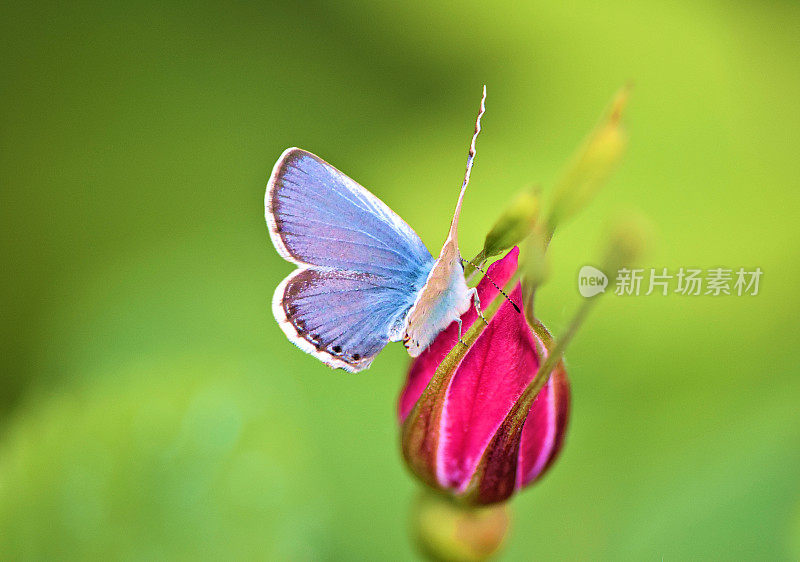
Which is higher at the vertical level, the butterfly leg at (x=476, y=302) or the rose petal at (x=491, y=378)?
the butterfly leg at (x=476, y=302)

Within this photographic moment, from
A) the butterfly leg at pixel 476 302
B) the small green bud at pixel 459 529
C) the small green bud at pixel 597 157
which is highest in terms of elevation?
the small green bud at pixel 597 157

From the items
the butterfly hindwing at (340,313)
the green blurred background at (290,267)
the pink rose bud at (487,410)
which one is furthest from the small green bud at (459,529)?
the green blurred background at (290,267)

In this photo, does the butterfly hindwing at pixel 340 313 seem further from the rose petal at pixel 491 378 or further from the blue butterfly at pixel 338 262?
the rose petal at pixel 491 378

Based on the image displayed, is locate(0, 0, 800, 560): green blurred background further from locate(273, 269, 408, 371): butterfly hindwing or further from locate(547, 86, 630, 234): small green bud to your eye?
locate(547, 86, 630, 234): small green bud

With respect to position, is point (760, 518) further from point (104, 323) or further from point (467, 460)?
point (104, 323)

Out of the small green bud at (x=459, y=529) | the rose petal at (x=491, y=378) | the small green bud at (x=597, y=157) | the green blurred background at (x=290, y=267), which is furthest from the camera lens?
the green blurred background at (x=290, y=267)

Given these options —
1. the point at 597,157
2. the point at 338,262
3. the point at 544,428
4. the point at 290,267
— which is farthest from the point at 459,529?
the point at 290,267

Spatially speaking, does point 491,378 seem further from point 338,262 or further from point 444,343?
point 338,262
